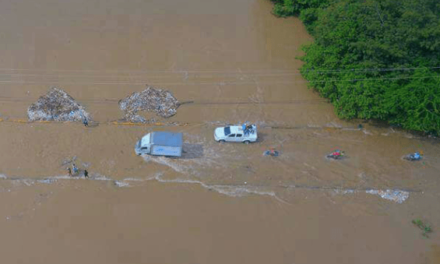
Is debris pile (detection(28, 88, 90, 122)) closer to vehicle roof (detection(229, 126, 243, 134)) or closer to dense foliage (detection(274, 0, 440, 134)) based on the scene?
vehicle roof (detection(229, 126, 243, 134))

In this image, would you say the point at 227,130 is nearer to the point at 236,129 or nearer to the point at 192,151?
the point at 236,129

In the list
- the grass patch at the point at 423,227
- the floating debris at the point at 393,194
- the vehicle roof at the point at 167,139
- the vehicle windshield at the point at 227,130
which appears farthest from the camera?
the vehicle windshield at the point at 227,130

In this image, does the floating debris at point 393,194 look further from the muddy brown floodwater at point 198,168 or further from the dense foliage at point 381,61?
the dense foliage at point 381,61

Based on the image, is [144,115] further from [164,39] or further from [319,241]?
[319,241]

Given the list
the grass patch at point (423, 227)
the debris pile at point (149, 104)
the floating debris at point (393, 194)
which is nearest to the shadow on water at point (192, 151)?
the debris pile at point (149, 104)

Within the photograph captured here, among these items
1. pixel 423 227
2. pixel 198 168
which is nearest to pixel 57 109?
pixel 198 168

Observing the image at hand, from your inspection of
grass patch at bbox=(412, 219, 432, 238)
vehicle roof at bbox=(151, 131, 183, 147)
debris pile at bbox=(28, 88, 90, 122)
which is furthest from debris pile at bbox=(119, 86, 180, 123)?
grass patch at bbox=(412, 219, 432, 238)
